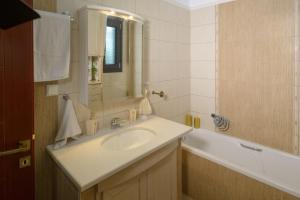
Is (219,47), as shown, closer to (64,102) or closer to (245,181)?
(245,181)

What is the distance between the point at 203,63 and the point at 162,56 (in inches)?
24.9

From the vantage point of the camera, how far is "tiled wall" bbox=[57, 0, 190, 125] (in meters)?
1.44

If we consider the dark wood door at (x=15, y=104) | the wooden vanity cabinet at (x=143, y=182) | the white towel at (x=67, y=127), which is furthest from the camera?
the white towel at (x=67, y=127)

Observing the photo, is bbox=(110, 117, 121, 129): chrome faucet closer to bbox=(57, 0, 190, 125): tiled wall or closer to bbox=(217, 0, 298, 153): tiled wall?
bbox=(57, 0, 190, 125): tiled wall

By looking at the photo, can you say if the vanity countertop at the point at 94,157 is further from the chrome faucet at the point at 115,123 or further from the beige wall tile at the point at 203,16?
the beige wall tile at the point at 203,16

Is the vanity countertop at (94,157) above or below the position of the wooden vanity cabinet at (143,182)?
above

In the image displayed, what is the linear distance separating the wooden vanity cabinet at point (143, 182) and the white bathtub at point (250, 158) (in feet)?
1.33

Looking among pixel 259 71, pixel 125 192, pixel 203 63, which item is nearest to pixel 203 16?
pixel 203 63

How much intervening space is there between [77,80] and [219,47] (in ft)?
5.58

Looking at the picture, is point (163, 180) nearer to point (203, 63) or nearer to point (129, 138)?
point (129, 138)

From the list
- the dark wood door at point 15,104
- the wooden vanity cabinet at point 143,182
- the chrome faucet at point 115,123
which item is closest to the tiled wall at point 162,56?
the chrome faucet at point 115,123

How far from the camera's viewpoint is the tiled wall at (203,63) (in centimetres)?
237

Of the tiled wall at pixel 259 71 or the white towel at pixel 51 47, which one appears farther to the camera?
the tiled wall at pixel 259 71

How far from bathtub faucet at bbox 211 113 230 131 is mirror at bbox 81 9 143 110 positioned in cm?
109
